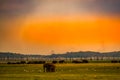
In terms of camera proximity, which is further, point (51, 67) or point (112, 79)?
point (51, 67)

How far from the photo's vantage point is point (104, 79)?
52812 mm

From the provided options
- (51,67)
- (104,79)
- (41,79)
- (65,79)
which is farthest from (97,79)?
(51,67)

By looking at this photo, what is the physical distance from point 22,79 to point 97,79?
10340 millimetres

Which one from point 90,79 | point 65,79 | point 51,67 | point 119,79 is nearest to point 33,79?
point 65,79

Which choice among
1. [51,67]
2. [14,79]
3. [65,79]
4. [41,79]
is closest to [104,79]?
[65,79]

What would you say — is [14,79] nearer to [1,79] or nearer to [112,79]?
[1,79]

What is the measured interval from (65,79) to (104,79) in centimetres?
520

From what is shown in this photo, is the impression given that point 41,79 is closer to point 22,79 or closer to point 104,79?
point 22,79

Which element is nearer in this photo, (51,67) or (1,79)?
(1,79)

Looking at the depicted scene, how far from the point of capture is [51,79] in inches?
2116

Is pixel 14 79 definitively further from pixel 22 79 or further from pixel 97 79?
pixel 97 79

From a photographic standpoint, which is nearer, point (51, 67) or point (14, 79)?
point (14, 79)

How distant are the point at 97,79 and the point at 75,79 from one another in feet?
9.72

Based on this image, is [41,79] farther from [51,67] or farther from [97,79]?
[51,67]
